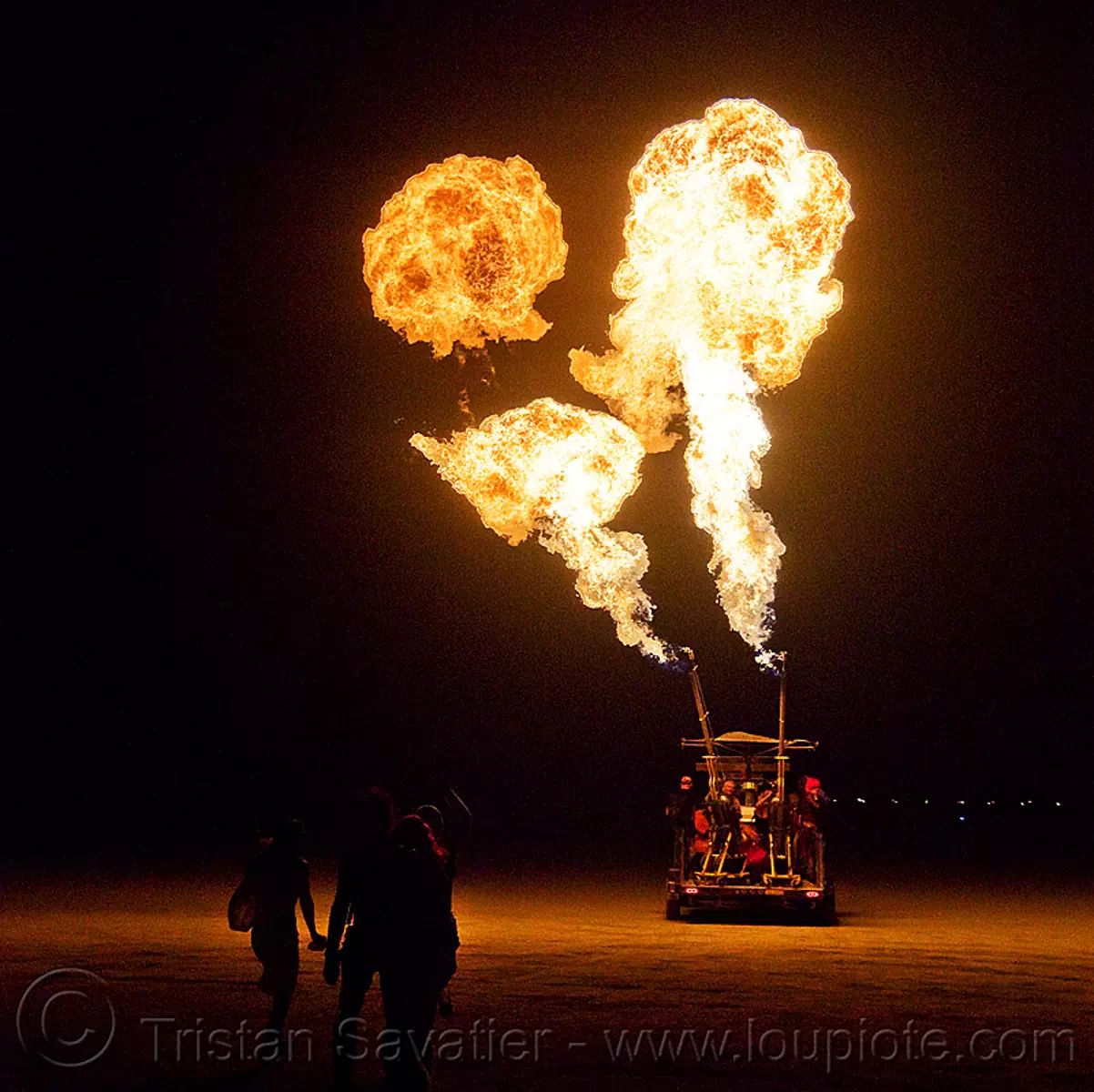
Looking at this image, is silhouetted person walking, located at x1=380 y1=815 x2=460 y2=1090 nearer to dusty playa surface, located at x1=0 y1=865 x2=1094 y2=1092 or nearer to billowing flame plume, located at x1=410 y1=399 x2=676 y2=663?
dusty playa surface, located at x1=0 y1=865 x2=1094 y2=1092

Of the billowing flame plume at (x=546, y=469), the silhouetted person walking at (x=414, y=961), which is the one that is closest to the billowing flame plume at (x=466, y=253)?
the billowing flame plume at (x=546, y=469)

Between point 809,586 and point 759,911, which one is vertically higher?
point 809,586

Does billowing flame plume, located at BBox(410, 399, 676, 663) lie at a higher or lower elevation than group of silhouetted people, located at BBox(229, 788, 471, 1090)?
higher

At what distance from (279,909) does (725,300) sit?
9830 mm

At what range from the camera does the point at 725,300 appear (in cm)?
1639

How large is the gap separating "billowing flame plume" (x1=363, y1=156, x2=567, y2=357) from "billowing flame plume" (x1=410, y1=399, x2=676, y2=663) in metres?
1.17

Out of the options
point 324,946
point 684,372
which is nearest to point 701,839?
point 684,372

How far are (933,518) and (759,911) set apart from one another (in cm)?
2926

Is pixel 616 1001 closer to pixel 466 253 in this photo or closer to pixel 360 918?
pixel 360 918

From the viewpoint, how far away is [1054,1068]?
800 centimetres

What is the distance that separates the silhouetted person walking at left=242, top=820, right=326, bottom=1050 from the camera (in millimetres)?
8281

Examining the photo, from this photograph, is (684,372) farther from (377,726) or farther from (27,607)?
(27,607)

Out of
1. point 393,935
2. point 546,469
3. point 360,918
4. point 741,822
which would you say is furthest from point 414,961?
point 546,469

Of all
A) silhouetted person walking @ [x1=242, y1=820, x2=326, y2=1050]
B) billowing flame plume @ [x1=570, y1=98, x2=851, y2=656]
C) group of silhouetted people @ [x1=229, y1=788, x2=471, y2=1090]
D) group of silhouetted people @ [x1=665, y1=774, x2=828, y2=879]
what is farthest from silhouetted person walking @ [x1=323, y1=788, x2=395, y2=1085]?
billowing flame plume @ [x1=570, y1=98, x2=851, y2=656]
